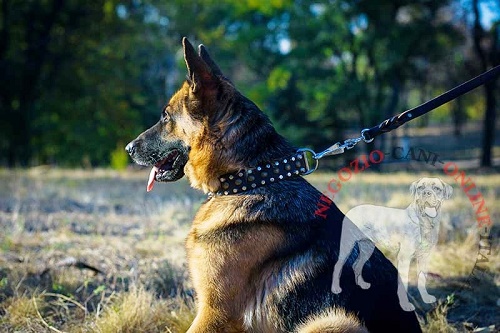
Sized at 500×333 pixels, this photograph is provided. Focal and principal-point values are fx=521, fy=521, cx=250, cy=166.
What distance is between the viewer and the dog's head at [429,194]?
382cm

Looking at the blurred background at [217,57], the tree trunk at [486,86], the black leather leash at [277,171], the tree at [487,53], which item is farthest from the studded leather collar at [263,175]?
the tree at [487,53]

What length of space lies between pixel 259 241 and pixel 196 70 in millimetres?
1079

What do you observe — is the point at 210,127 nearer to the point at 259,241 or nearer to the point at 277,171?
the point at 277,171

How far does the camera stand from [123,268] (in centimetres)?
505

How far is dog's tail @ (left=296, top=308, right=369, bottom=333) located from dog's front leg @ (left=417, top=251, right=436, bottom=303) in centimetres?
191

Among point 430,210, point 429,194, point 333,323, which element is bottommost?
point 333,323

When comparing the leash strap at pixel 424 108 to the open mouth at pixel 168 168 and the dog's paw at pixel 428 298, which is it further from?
the dog's paw at pixel 428 298

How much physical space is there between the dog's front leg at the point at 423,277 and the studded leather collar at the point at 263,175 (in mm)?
1975

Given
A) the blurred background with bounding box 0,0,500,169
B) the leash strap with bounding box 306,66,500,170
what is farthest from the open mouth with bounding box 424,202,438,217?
the blurred background with bounding box 0,0,500,169

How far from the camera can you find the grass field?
3.75 m

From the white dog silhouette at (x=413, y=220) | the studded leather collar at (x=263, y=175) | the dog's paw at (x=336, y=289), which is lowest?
the dog's paw at (x=336, y=289)

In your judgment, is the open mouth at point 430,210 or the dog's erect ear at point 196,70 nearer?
the dog's erect ear at point 196,70

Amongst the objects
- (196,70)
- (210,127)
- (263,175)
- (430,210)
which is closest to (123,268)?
(210,127)

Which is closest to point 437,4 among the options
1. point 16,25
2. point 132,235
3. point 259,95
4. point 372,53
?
point 372,53
